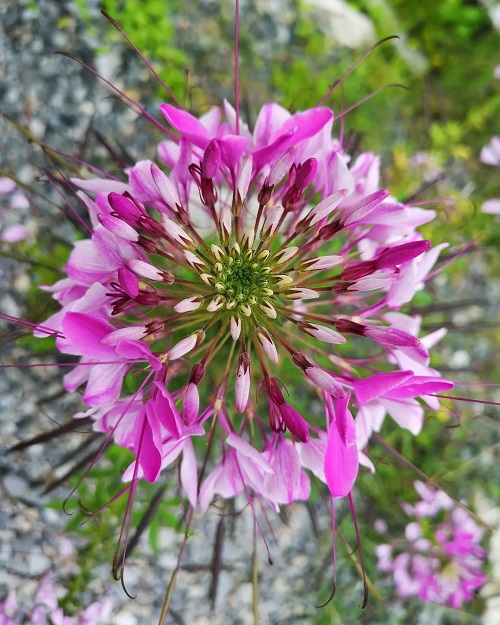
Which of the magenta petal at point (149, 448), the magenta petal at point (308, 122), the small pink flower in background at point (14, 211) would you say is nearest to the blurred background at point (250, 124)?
the small pink flower in background at point (14, 211)

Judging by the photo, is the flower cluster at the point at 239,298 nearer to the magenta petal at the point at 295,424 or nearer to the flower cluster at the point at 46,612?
the magenta petal at the point at 295,424

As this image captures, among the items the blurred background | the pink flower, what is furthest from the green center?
the blurred background

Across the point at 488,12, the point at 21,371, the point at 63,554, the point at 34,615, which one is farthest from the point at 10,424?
the point at 488,12

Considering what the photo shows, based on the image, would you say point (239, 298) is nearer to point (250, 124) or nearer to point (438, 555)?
point (250, 124)

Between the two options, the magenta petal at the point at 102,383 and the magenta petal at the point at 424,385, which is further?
the magenta petal at the point at 102,383

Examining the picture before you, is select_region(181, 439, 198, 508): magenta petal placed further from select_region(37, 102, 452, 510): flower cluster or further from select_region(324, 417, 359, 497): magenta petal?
select_region(324, 417, 359, 497): magenta petal
